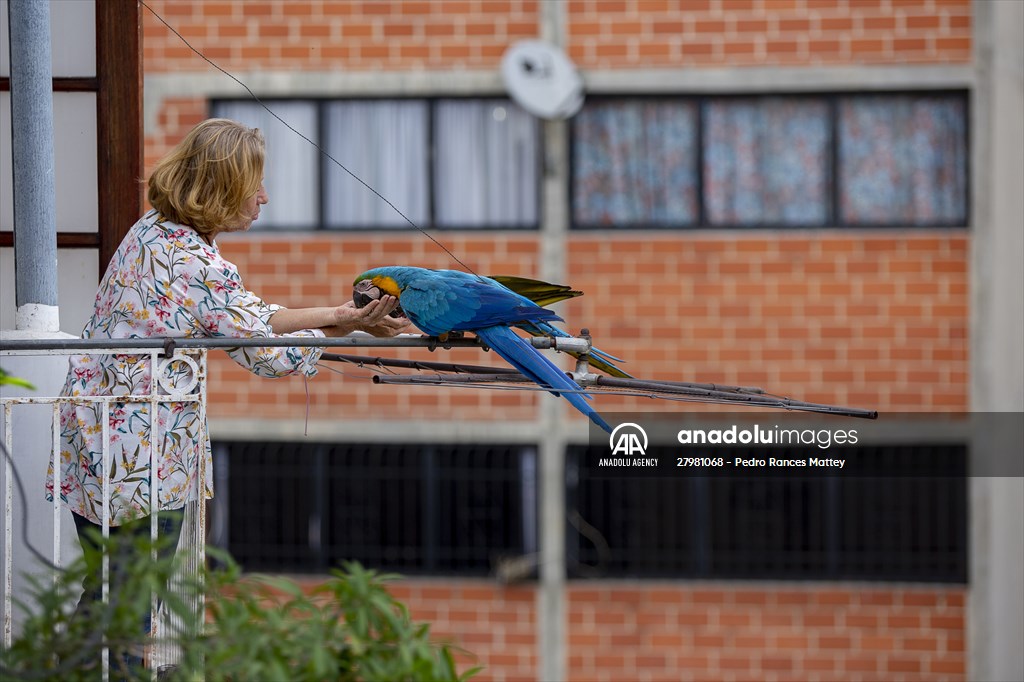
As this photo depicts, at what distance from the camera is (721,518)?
397 inches

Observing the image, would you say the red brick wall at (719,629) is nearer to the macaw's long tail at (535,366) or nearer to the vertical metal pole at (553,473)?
the vertical metal pole at (553,473)

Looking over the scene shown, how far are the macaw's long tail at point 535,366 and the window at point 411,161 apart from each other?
6825 mm

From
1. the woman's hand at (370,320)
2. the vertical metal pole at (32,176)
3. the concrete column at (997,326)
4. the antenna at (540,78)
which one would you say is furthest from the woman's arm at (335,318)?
the concrete column at (997,326)

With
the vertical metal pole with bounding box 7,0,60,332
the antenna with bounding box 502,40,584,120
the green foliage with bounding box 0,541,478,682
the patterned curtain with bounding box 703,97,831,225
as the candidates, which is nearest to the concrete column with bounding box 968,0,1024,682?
the patterned curtain with bounding box 703,97,831,225

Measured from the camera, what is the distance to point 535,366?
3135 millimetres

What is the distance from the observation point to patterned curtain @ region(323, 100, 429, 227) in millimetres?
10062

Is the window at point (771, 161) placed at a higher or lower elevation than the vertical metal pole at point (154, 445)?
higher

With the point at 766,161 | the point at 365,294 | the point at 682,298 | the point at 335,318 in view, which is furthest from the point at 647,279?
the point at 335,318

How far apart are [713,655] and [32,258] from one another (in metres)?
7.45

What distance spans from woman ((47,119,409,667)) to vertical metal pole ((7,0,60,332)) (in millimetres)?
716

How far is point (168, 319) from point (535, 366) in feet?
2.81

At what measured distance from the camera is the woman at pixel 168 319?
297cm

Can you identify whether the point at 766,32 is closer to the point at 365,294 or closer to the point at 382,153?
the point at 382,153

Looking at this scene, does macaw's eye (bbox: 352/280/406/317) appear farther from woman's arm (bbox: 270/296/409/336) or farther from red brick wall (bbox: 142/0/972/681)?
red brick wall (bbox: 142/0/972/681)
